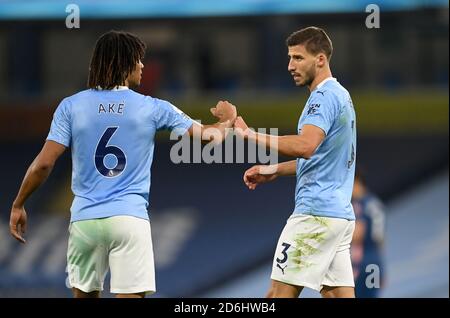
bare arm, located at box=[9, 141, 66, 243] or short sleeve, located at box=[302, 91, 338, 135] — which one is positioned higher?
short sleeve, located at box=[302, 91, 338, 135]

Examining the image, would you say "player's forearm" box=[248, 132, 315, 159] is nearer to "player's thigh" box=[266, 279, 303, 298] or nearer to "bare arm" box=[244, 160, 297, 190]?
"bare arm" box=[244, 160, 297, 190]

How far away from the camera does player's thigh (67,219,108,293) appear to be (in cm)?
629

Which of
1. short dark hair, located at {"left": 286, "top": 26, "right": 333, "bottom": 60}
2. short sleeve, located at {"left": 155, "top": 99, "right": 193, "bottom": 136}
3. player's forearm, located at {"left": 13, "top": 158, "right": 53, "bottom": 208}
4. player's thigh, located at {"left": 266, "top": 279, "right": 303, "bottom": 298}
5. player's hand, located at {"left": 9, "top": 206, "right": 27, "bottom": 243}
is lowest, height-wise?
player's thigh, located at {"left": 266, "top": 279, "right": 303, "bottom": 298}

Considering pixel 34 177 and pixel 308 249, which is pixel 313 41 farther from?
pixel 34 177

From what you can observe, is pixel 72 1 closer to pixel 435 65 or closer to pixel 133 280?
pixel 435 65

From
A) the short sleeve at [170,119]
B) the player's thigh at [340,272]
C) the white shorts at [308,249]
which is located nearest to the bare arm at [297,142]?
the short sleeve at [170,119]

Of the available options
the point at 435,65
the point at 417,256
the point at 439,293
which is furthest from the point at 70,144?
the point at 435,65

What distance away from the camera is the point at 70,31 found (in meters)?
18.3

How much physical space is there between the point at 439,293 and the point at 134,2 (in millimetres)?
6232

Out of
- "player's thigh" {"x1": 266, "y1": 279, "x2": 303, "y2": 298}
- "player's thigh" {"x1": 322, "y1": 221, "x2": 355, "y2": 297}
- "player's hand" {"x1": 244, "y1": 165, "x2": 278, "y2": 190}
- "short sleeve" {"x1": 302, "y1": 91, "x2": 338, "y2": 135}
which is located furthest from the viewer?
"player's hand" {"x1": 244, "y1": 165, "x2": 278, "y2": 190}

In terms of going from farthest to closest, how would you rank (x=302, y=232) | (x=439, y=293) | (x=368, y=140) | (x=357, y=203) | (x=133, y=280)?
(x=368, y=140) < (x=439, y=293) < (x=357, y=203) < (x=302, y=232) < (x=133, y=280)

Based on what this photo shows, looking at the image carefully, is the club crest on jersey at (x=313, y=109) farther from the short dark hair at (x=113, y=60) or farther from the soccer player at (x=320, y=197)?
the short dark hair at (x=113, y=60)

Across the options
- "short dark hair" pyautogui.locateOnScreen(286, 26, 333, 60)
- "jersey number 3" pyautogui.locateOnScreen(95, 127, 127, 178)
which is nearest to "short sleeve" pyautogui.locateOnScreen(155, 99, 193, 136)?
"jersey number 3" pyautogui.locateOnScreen(95, 127, 127, 178)

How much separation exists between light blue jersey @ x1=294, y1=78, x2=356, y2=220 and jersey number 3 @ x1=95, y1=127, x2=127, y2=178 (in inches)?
44.6
